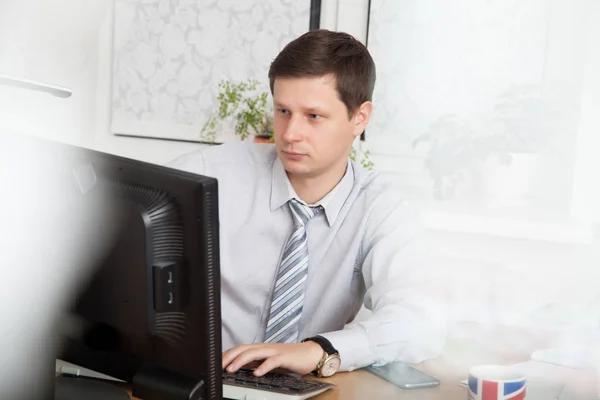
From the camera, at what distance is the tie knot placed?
1.66 meters

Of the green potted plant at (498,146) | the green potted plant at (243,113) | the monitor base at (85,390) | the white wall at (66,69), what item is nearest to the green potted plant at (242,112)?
the green potted plant at (243,113)

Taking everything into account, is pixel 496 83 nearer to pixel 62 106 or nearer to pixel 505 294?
pixel 505 294

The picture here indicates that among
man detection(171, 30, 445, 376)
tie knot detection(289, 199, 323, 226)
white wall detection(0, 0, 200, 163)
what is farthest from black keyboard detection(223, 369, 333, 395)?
white wall detection(0, 0, 200, 163)

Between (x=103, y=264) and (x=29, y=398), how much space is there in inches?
7.7

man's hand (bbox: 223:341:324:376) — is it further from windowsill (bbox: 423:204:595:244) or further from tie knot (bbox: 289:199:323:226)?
windowsill (bbox: 423:204:595:244)

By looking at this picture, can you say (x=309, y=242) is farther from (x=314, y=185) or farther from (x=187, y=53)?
(x=187, y=53)

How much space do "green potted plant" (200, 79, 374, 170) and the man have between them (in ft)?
3.36

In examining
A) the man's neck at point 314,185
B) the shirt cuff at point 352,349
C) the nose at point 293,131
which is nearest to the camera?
the shirt cuff at point 352,349

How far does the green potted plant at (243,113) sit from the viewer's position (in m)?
2.86

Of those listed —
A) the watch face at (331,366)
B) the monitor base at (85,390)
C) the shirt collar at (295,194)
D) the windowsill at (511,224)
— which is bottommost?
the watch face at (331,366)

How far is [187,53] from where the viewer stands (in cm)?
313

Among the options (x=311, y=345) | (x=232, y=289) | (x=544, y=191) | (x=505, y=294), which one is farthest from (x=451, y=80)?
(x=311, y=345)

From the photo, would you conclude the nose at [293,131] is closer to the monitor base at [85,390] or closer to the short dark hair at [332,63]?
the short dark hair at [332,63]

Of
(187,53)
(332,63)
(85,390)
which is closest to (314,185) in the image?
(332,63)
